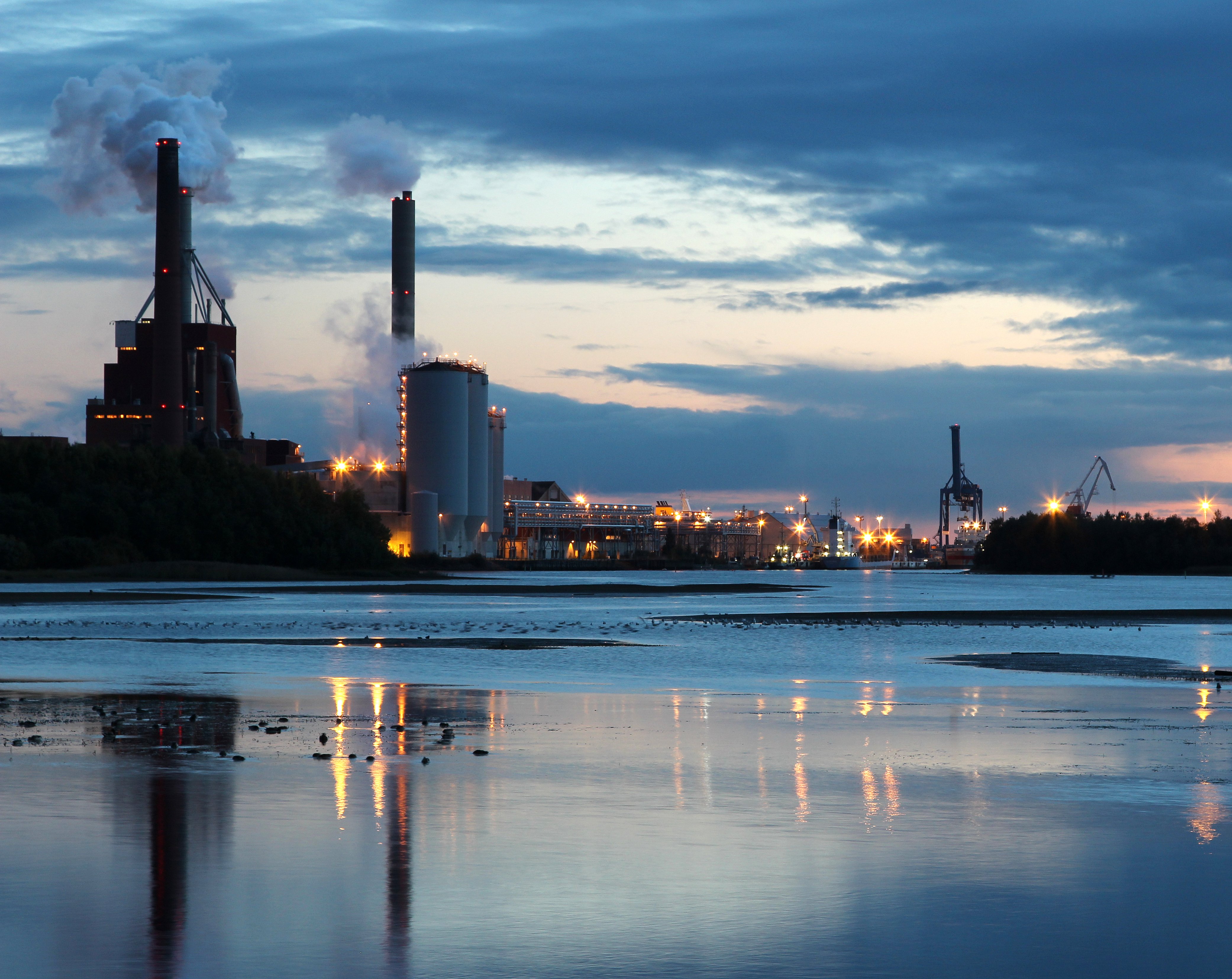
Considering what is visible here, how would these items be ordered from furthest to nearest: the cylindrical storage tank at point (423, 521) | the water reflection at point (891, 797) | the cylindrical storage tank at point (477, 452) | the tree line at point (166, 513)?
the cylindrical storage tank at point (477, 452) < the cylindrical storage tank at point (423, 521) < the tree line at point (166, 513) < the water reflection at point (891, 797)

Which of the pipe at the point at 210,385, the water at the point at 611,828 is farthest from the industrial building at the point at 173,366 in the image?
the water at the point at 611,828

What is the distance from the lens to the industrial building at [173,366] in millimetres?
141750

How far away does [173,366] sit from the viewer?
492ft

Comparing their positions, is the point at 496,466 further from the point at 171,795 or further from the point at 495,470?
the point at 171,795

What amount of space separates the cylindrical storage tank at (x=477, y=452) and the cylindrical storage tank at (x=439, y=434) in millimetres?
3203

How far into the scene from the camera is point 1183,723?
80.6 feet

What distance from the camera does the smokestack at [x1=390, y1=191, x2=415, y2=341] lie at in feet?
575

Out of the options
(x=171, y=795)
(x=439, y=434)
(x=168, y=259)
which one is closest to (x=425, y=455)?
(x=439, y=434)

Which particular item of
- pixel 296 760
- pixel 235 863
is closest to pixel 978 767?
pixel 296 760

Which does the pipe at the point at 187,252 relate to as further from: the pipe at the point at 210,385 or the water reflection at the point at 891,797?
the water reflection at the point at 891,797

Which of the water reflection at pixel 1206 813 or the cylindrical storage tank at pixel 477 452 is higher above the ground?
the cylindrical storage tank at pixel 477 452

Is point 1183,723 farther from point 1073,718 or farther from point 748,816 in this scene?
point 748,816

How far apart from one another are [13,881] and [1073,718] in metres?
18.0

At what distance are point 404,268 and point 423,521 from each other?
2956cm
